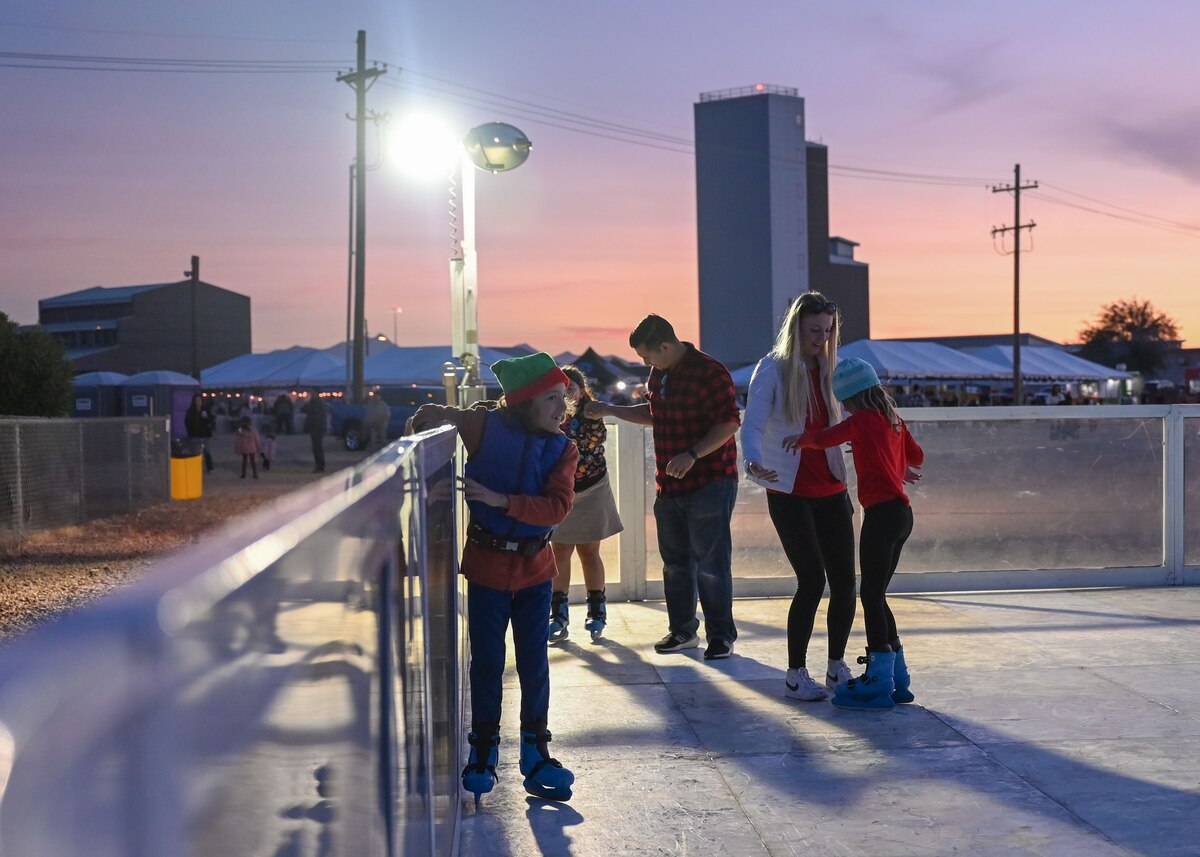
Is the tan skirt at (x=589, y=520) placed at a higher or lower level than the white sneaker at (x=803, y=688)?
higher

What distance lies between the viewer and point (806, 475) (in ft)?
18.5

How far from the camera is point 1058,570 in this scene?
9016 mm

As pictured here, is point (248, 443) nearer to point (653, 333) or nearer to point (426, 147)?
point (426, 147)

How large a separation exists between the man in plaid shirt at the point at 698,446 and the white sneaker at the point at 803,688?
95cm

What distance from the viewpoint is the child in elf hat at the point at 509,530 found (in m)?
4.18

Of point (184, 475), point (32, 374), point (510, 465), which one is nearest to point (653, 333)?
point (510, 465)

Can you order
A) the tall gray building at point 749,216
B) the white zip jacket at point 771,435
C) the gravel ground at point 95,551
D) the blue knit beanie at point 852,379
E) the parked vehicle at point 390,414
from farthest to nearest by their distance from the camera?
1. the tall gray building at point 749,216
2. the parked vehicle at point 390,414
3. the gravel ground at point 95,551
4. the white zip jacket at point 771,435
5. the blue knit beanie at point 852,379

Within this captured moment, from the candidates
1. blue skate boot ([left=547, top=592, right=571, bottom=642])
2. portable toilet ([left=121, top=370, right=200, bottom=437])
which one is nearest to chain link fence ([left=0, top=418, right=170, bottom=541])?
blue skate boot ([left=547, top=592, right=571, bottom=642])

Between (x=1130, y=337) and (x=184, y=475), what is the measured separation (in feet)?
372

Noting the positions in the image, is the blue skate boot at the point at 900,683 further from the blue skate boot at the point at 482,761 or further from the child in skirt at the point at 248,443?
the child in skirt at the point at 248,443

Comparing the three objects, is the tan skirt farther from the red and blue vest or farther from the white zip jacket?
the red and blue vest

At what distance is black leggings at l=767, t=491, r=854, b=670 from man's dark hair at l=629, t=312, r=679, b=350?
125cm

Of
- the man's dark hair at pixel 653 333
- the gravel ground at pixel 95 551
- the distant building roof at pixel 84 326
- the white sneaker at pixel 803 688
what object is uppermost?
the distant building roof at pixel 84 326

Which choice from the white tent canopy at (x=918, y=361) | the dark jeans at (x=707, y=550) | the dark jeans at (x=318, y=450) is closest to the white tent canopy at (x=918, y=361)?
the white tent canopy at (x=918, y=361)
